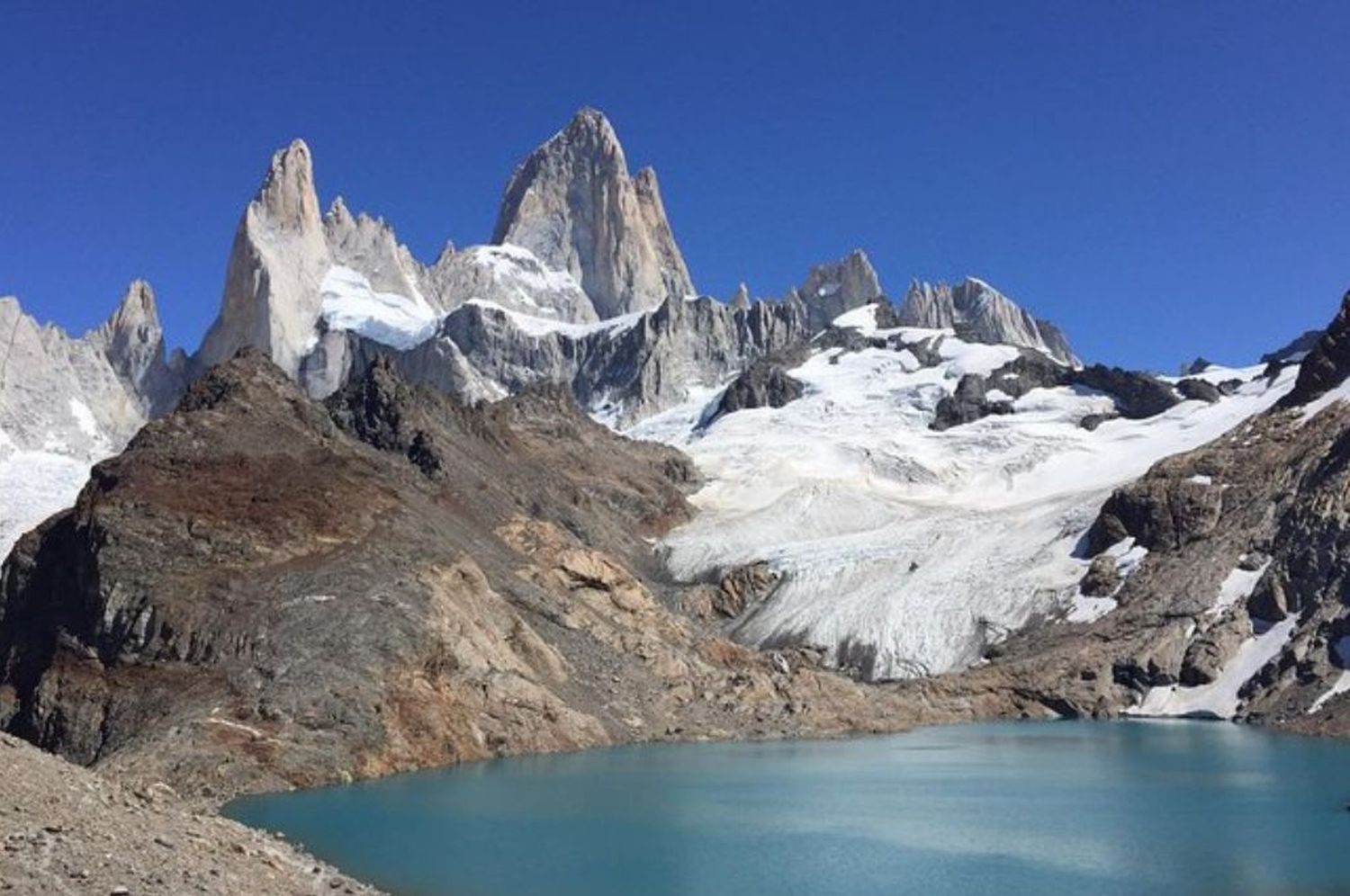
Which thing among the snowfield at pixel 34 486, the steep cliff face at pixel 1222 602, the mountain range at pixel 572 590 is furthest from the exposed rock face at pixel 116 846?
the snowfield at pixel 34 486

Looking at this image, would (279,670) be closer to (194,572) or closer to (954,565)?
(194,572)

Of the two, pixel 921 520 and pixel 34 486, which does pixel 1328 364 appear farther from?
pixel 34 486

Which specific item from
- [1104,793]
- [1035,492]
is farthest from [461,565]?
[1035,492]

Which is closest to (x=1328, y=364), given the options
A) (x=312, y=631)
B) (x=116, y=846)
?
(x=312, y=631)

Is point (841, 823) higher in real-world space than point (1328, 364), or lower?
lower

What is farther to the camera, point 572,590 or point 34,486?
point 34,486
